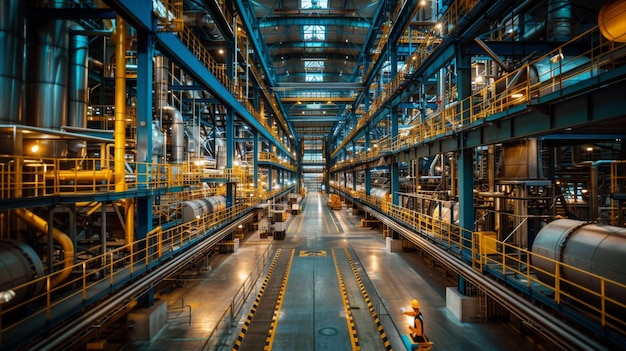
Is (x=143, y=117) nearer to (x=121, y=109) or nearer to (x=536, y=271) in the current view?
(x=121, y=109)

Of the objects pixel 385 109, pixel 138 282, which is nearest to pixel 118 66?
pixel 138 282

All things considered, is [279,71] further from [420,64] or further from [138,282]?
[138,282]

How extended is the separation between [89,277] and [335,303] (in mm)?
7563

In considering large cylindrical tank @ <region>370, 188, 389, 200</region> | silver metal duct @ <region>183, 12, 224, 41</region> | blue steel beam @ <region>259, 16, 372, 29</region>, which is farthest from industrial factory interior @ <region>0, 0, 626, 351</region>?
blue steel beam @ <region>259, 16, 372, 29</region>

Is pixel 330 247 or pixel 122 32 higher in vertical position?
pixel 122 32

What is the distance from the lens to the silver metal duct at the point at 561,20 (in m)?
12.6

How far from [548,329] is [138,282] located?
29.6ft

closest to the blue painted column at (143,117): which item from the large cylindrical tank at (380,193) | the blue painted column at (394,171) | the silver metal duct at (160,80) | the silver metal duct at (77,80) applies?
the silver metal duct at (77,80)

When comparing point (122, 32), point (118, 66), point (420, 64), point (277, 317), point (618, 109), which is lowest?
point (277, 317)

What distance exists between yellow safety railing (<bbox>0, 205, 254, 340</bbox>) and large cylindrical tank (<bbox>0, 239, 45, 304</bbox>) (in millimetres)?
56

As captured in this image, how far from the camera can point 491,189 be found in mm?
11031

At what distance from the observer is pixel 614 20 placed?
202 inches

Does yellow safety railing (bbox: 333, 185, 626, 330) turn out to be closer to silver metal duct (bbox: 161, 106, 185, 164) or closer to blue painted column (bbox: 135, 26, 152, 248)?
blue painted column (bbox: 135, 26, 152, 248)

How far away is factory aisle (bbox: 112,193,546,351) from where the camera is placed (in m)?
8.52
